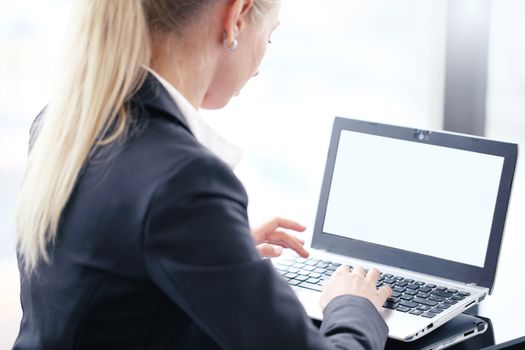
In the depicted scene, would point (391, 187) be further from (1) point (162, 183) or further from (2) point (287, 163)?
(1) point (162, 183)

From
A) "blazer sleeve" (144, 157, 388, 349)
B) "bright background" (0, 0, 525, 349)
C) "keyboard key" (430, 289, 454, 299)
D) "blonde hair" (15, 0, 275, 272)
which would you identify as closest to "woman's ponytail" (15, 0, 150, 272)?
"blonde hair" (15, 0, 275, 272)

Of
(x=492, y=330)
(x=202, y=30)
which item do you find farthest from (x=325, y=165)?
(x=202, y=30)

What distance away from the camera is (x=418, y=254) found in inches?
51.3

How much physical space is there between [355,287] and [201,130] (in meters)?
0.29

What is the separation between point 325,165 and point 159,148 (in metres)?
0.59

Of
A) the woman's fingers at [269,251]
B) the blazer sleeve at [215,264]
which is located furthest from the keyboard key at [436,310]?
the blazer sleeve at [215,264]

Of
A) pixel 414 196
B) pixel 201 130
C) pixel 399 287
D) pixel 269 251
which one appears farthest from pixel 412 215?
pixel 201 130

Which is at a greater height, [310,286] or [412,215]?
[412,215]

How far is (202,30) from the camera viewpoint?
93cm

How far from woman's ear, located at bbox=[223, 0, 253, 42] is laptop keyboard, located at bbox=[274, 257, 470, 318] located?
441 mm

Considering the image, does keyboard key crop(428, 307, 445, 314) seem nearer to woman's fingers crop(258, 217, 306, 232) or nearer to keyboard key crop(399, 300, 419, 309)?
→ keyboard key crop(399, 300, 419, 309)

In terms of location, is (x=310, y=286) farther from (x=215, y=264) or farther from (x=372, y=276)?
(x=215, y=264)

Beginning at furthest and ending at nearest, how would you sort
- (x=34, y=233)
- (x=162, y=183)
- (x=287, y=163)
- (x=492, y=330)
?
(x=287, y=163)
(x=492, y=330)
(x=34, y=233)
(x=162, y=183)

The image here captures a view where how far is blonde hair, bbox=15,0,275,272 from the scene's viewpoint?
2.85 ft
